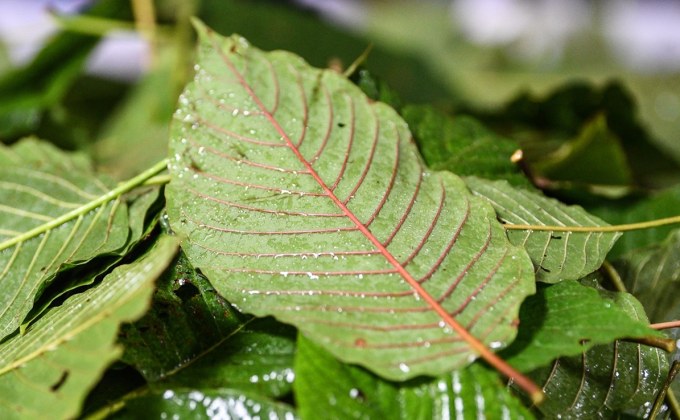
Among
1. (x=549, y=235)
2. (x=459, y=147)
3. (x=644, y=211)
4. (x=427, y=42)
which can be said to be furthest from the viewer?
(x=427, y=42)

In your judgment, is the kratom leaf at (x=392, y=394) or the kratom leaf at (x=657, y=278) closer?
the kratom leaf at (x=392, y=394)

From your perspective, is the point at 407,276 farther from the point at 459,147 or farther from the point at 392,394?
the point at 459,147

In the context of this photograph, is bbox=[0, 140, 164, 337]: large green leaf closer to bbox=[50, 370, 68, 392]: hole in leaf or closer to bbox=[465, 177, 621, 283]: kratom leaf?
bbox=[50, 370, 68, 392]: hole in leaf

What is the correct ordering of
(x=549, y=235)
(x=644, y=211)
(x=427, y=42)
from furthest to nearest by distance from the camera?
(x=427, y=42) → (x=644, y=211) → (x=549, y=235)

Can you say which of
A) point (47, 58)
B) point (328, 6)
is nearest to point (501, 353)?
point (47, 58)

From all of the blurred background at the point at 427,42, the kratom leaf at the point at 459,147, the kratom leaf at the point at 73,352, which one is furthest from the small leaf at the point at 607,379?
the blurred background at the point at 427,42

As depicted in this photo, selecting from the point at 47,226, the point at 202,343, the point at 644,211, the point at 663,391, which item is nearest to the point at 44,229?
the point at 47,226

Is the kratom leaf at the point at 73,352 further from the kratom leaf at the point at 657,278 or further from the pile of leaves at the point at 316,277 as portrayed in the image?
the kratom leaf at the point at 657,278
